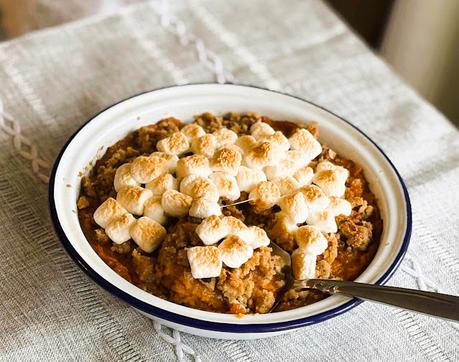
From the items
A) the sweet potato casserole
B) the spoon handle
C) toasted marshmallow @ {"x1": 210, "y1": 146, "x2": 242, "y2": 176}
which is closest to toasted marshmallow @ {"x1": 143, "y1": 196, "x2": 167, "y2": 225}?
the sweet potato casserole

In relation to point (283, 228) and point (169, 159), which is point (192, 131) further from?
point (283, 228)

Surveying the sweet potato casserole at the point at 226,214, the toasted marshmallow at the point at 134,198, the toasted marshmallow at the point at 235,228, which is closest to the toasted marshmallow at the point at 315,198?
the sweet potato casserole at the point at 226,214

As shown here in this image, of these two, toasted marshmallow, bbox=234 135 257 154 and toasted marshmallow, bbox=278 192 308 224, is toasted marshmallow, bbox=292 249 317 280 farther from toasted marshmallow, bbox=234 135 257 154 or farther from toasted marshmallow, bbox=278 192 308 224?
toasted marshmallow, bbox=234 135 257 154

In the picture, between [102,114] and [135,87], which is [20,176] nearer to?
[102,114]

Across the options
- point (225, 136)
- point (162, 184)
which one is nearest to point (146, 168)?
point (162, 184)

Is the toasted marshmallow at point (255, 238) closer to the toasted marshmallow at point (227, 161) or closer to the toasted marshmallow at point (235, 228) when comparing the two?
the toasted marshmallow at point (235, 228)

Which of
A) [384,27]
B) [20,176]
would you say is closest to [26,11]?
[20,176]
